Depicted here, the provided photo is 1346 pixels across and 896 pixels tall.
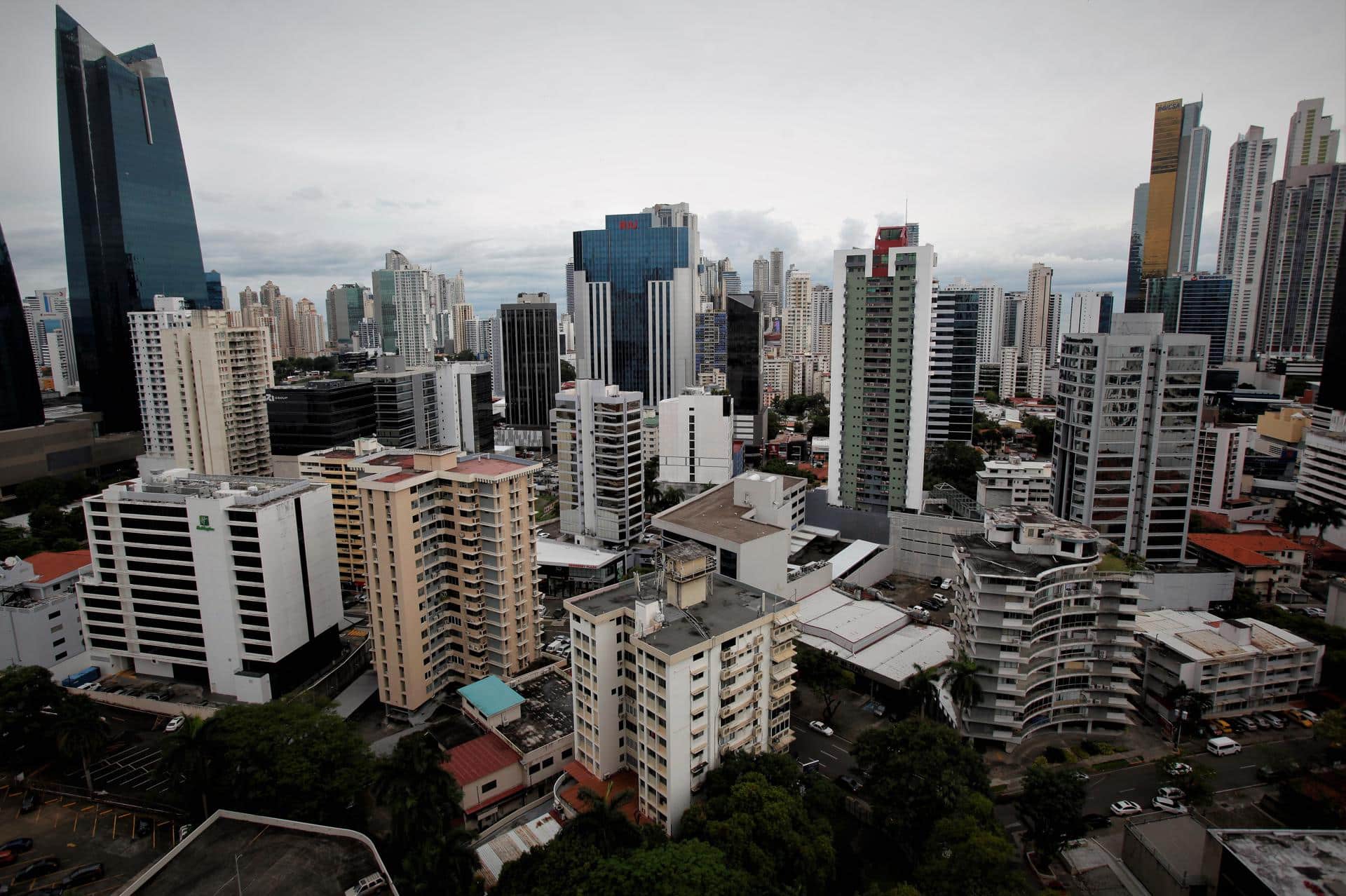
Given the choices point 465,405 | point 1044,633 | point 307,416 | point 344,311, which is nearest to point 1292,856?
point 1044,633

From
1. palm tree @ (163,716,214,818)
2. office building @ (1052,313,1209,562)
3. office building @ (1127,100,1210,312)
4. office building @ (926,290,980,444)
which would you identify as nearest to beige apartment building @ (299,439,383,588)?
palm tree @ (163,716,214,818)

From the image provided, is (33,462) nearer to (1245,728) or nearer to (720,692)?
(720,692)

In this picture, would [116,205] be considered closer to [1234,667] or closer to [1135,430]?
[1135,430]

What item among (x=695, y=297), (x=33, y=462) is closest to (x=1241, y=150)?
(x=695, y=297)

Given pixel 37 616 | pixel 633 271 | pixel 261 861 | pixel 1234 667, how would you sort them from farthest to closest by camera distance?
pixel 633 271 → pixel 37 616 → pixel 1234 667 → pixel 261 861

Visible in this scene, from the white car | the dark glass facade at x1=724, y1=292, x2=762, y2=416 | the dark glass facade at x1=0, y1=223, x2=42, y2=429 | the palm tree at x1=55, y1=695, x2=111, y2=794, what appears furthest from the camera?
the dark glass facade at x1=724, y1=292, x2=762, y2=416

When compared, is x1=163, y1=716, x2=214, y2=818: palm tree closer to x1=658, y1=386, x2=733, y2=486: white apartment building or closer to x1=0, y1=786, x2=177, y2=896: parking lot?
x1=0, y1=786, x2=177, y2=896: parking lot

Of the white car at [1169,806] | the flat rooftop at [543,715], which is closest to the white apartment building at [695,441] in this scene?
the flat rooftop at [543,715]

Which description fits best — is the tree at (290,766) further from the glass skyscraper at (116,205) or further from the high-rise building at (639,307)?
A: the high-rise building at (639,307)
